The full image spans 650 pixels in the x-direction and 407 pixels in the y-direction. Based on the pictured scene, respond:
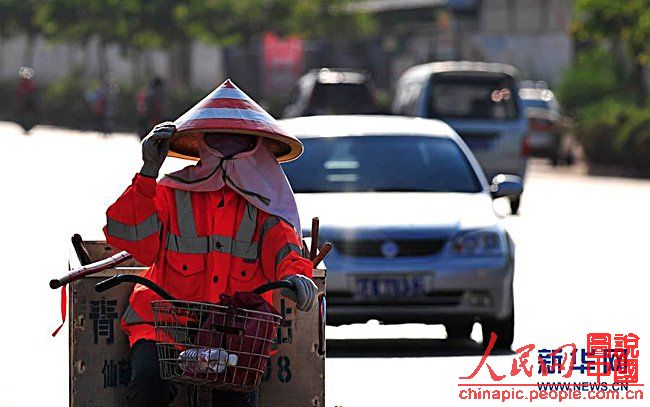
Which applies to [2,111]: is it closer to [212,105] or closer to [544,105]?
[544,105]

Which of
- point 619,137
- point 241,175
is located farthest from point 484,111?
point 241,175

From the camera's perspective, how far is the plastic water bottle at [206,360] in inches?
218

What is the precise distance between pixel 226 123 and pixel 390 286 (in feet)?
17.3

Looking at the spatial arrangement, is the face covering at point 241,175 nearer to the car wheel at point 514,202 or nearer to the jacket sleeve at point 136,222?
the jacket sleeve at point 136,222

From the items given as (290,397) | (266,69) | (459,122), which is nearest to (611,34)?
(459,122)

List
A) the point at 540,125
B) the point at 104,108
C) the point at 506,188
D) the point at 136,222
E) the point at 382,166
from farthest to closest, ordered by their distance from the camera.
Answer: the point at 104,108
the point at 540,125
the point at 382,166
the point at 506,188
the point at 136,222

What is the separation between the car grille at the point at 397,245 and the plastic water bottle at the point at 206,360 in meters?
5.93

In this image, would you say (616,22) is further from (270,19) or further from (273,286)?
(273,286)

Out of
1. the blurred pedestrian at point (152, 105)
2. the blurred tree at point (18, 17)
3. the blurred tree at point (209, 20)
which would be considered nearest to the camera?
the blurred pedestrian at point (152, 105)

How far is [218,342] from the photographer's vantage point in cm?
558

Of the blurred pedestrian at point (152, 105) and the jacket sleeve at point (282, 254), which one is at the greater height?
the blurred pedestrian at point (152, 105)

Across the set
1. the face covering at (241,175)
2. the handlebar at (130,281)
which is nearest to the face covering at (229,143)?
the face covering at (241,175)

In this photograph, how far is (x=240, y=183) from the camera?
20.5 feet

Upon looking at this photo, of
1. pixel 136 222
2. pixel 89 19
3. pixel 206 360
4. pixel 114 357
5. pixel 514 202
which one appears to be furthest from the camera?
pixel 89 19
